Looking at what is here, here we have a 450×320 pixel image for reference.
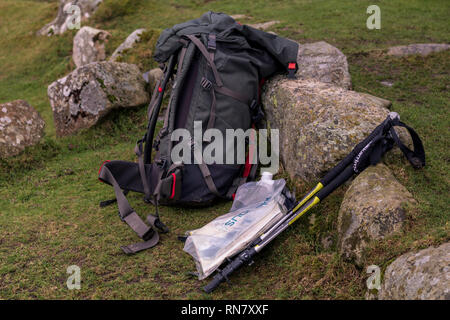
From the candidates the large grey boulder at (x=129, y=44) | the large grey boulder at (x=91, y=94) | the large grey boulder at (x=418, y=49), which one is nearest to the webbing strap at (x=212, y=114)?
the large grey boulder at (x=91, y=94)

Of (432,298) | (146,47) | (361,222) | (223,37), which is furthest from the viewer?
(146,47)

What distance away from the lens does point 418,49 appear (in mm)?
9625

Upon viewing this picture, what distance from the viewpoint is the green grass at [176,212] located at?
13.3 ft

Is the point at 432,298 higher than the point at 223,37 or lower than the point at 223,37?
lower

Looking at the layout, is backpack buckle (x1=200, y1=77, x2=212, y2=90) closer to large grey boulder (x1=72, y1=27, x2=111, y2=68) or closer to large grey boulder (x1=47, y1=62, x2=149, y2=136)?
large grey boulder (x1=47, y1=62, x2=149, y2=136)

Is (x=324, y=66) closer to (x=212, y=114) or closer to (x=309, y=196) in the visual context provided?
(x=212, y=114)

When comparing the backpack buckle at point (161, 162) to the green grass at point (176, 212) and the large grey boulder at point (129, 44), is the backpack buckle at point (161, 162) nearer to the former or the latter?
the green grass at point (176, 212)

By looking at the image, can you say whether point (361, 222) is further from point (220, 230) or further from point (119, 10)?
point (119, 10)

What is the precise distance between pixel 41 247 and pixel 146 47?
22.8 ft

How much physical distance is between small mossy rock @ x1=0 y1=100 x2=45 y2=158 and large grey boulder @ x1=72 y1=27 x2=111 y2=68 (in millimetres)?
4992

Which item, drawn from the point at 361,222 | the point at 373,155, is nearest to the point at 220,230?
the point at 361,222

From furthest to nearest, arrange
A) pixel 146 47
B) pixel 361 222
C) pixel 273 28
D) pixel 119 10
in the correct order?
1. pixel 119 10
2. pixel 273 28
3. pixel 146 47
4. pixel 361 222

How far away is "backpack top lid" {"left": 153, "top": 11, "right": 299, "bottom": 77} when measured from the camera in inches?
241

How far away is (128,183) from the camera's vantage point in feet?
19.7
